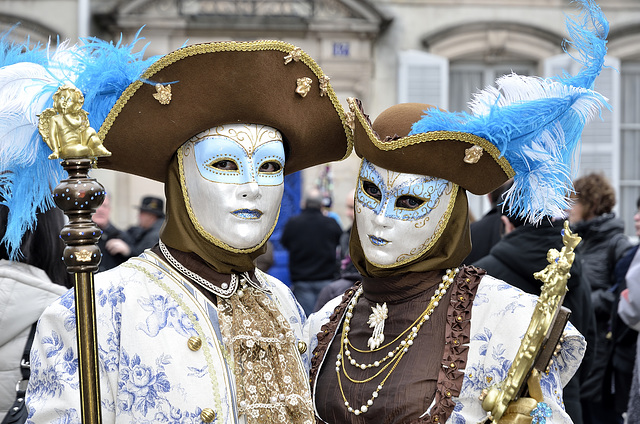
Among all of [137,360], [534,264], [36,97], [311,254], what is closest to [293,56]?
[36,97]

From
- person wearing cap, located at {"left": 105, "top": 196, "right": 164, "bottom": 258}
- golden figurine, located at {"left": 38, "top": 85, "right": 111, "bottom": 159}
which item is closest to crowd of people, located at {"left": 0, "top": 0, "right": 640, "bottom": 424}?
golden figurine, located at {"left": 38, "top": 85, "right": 111, "bottom": 159}

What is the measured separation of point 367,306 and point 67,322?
3.35 ft

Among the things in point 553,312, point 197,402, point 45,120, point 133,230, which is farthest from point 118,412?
point 133,230

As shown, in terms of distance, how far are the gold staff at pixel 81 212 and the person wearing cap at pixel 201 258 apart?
41 cm

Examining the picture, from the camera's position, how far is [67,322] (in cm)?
241

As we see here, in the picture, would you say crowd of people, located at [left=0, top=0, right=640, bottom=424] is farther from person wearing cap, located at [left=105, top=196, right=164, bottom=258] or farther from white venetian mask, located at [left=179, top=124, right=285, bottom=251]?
person wearing cap, located at [left=105, top=196, right=164, bottom=258]

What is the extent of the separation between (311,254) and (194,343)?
4.69 m

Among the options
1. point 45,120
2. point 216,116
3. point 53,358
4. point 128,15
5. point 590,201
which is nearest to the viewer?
point 45,120

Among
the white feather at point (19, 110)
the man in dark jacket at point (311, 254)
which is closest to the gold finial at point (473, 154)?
the white feather at point (19, 110)

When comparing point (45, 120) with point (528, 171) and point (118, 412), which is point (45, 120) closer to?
point (118, 412)

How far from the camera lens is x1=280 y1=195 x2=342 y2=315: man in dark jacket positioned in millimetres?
7176

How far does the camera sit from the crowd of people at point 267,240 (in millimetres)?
2465

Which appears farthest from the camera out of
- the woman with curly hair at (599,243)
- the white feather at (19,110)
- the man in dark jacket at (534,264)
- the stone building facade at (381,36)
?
the stone building facade at (381,36)

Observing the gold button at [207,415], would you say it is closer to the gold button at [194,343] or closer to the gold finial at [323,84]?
the gold button at [194,343]
